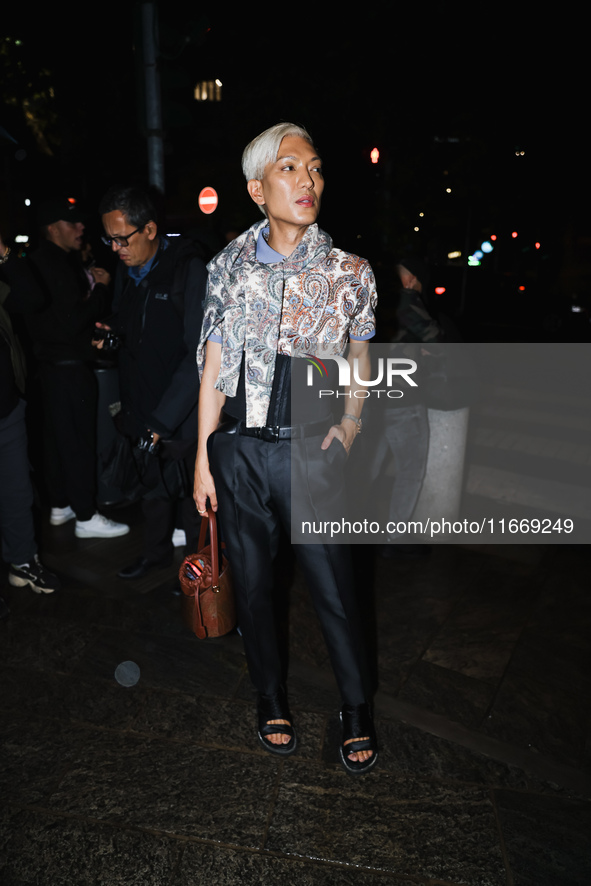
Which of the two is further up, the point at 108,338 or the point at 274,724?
the point at 108,338

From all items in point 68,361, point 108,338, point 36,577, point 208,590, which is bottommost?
point 36,577

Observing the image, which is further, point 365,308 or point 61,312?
point 61,312

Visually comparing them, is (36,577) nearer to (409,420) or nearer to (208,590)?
(208,590)

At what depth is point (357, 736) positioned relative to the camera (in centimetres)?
273

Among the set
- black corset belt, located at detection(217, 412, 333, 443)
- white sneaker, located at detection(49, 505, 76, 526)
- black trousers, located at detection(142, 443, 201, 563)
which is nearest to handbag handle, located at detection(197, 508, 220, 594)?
black corset belt, located at detection(217, 412, 333, 443)

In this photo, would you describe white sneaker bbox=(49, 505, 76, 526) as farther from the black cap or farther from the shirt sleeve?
the shirt sleeve

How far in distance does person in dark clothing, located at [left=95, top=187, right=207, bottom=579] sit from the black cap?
0.55 m

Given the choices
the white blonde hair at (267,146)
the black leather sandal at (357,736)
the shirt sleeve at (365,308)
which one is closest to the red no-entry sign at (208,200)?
the white blonde hair at (267,146)

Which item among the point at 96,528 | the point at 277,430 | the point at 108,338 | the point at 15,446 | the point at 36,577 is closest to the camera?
the point at 277,430

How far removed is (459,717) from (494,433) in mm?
3952

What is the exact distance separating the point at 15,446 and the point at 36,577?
0.80 metres

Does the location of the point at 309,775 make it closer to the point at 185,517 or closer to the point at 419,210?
the point at 185,517

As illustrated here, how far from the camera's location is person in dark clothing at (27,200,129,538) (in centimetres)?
430

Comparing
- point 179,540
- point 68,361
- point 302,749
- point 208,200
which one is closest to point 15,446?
point 68,361
